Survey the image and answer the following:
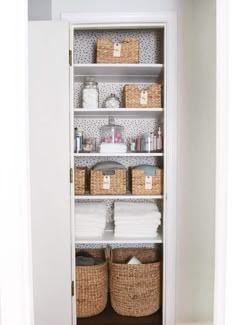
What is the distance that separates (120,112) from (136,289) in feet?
4.23

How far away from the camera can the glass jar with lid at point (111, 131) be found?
219cm

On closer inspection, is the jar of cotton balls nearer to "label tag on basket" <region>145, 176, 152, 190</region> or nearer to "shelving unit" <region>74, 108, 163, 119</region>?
"shelving unit" <region>74, 108, 163, 119</region>

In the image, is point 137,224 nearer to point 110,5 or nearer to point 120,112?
point 120,112

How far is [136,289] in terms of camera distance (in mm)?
2053

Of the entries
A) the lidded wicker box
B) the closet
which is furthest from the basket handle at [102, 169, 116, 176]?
the closet

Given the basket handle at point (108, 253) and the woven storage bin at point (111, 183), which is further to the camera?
the basket handle at point (108, 253)

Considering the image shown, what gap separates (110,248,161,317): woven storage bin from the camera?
206 centimetres

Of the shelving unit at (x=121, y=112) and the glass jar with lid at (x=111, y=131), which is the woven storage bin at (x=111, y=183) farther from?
the shelving unit at (x=121, y=112)
